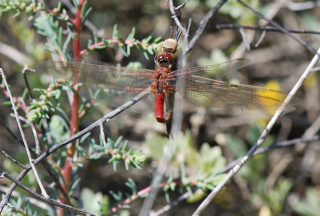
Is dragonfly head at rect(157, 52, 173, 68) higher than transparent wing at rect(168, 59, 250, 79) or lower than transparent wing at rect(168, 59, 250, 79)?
higher

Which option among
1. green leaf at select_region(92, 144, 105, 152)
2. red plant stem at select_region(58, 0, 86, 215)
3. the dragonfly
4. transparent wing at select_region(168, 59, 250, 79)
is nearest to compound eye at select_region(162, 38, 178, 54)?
the dragonfly

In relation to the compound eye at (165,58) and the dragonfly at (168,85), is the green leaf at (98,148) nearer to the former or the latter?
the dragonfly at (168,85)

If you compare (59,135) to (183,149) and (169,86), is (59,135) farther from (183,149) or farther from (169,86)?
(183,149)

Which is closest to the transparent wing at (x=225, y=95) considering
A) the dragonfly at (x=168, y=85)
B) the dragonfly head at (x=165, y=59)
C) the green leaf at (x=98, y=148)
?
the dragonfly at (x=168, y=85)

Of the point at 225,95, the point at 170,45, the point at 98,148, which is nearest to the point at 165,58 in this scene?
the point at 170,45

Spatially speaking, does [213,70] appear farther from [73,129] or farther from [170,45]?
[73,129]

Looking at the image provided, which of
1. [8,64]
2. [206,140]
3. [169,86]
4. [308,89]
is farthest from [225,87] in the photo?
[8,64]

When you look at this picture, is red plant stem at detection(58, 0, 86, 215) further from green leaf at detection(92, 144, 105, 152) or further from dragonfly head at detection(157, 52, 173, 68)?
dragonfly head at detection(157, 52, 173, 68)

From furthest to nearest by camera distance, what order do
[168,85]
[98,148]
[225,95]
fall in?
[168,85], [225,95], [98,148]
